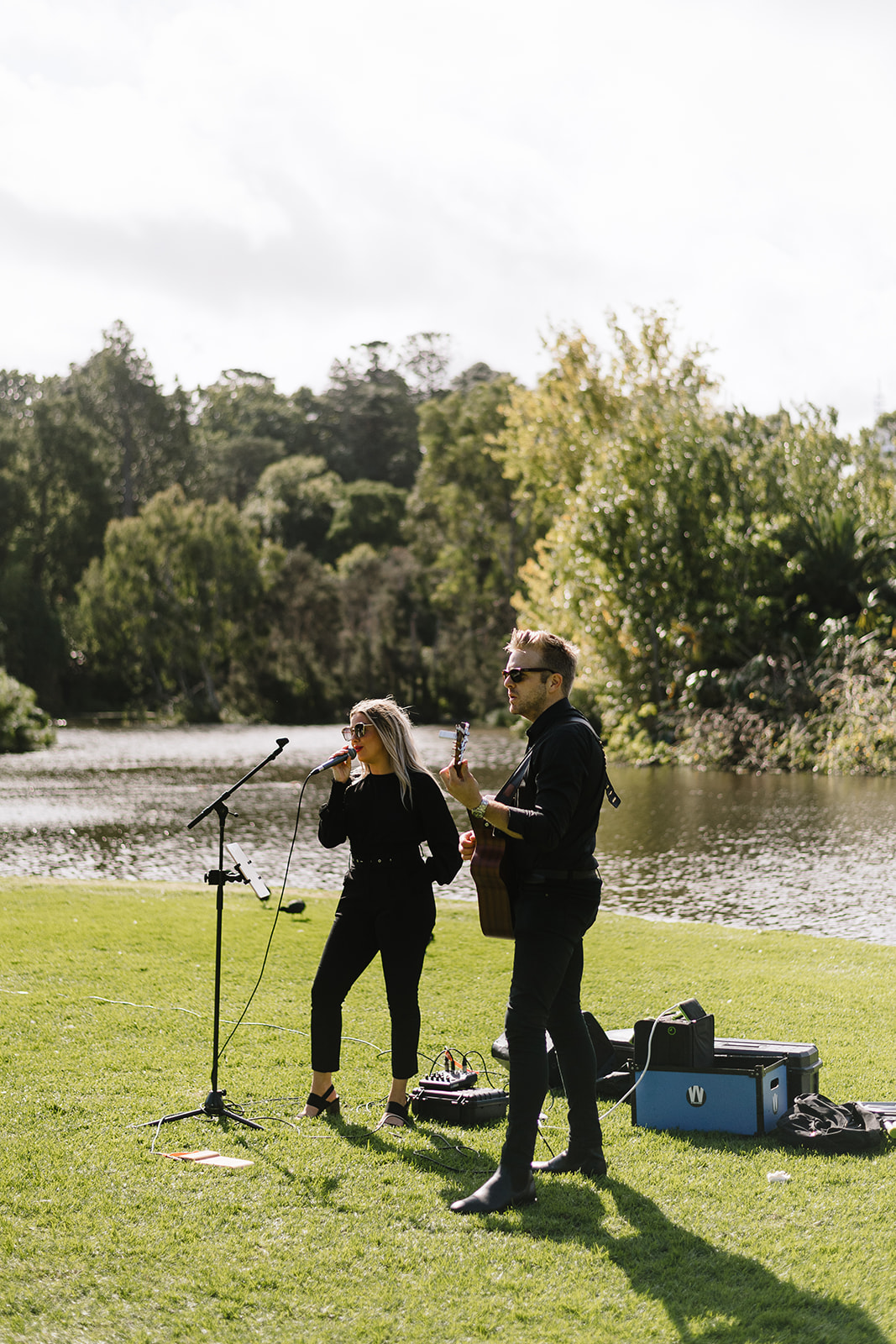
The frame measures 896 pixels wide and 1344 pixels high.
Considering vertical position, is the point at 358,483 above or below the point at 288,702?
above

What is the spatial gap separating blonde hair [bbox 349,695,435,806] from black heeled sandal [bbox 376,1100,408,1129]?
1235 mm

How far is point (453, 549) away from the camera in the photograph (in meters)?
55.4

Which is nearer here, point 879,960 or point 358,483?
point 879,960

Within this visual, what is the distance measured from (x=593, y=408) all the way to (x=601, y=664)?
840 cm

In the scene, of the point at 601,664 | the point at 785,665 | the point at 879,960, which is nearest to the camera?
the point at 879,960

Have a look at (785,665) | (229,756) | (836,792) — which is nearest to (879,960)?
(836,792)

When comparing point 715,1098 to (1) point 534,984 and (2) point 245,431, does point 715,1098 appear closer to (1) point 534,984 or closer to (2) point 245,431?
(1) point 534,984

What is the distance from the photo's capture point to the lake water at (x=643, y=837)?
38.5 ft

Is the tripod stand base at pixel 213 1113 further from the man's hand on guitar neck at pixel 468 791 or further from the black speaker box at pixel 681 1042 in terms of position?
the man's hand on guitar neck at pixel 468 791

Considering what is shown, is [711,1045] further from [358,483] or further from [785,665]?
[358,483]

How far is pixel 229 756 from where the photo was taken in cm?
3131

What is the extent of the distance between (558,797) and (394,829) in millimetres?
1348

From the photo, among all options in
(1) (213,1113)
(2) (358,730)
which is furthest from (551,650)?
(1) (213,1113)

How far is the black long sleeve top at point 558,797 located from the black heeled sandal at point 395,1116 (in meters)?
1.45
